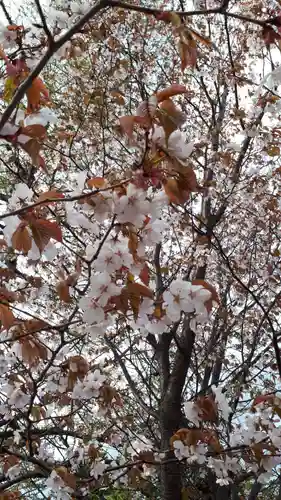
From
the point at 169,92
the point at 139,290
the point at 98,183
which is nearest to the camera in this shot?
the point at 169,92

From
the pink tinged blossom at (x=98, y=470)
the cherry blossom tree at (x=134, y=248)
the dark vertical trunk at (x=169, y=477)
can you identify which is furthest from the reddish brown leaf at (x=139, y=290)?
the dark vertical trunk at (x=169, y=477)

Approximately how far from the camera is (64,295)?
132cm

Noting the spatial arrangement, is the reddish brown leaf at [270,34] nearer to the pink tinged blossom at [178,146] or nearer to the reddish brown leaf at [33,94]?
the pink tinged blossom at [178,146]

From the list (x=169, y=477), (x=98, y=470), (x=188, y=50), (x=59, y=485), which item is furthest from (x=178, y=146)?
(x=169, y=477)

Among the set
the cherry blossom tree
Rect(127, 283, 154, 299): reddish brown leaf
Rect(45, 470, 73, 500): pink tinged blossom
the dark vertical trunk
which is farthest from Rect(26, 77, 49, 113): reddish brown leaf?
the dark vertical trunk

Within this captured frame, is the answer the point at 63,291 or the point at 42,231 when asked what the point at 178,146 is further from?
the point at 63,291

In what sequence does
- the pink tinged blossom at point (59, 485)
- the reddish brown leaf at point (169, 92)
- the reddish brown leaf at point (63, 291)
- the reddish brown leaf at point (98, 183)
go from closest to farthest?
1. the reddish brown leaf at point (169, 92)
2. the reddish brown leaf at point (98, 183)
3. the reddish brown leaf at point (63, 291)
4. the pink tinged blossom at point (59, 485)

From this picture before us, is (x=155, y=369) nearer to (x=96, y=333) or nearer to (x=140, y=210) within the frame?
(x=96, y=333)

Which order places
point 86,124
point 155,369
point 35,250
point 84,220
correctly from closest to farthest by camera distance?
1. point 35,250
2. point 84,220
3. point 86,124
4. point 155,369

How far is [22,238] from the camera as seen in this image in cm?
99

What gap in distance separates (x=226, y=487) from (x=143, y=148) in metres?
2.98

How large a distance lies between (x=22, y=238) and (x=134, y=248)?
0.25 m

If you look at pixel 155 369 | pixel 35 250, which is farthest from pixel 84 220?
pixel 155 369

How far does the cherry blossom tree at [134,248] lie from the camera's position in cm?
95
